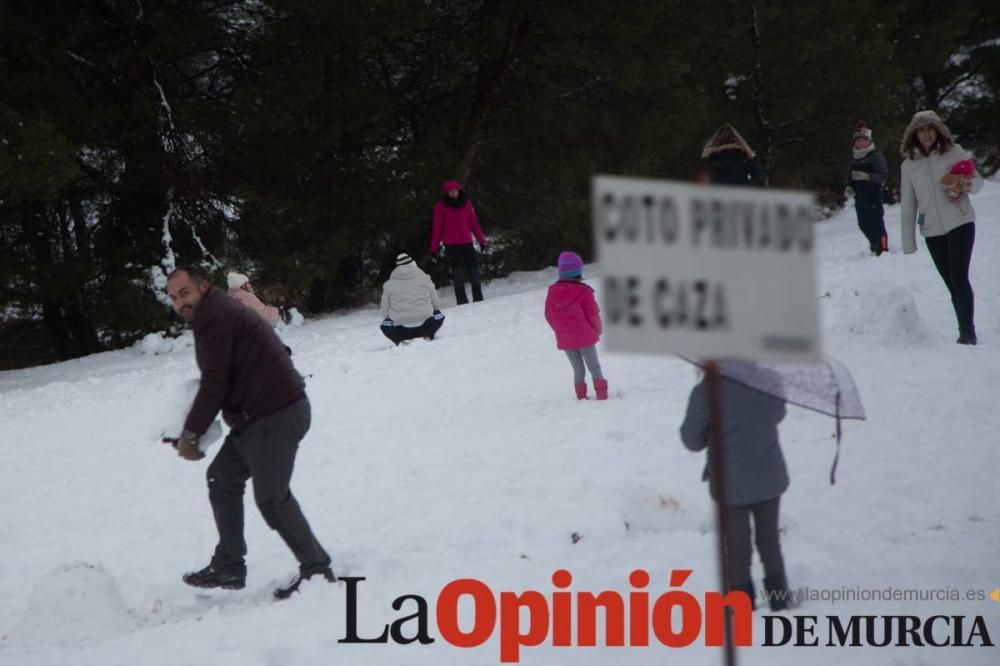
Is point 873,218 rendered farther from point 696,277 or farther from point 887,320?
point 696,277

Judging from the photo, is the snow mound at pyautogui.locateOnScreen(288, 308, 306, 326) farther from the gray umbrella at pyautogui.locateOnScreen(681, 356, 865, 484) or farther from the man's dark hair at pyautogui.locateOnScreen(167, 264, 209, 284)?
the gray umbrella at pyautogui.locateOnScreen(681, 356, 865, 484)

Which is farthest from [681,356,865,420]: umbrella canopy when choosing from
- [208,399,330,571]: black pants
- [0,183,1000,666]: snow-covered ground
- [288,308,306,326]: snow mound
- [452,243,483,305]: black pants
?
[288,308,306,326]: snow mound

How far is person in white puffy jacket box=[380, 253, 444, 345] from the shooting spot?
1138cm

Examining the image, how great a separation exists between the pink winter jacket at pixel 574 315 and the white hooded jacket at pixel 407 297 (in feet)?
12.2

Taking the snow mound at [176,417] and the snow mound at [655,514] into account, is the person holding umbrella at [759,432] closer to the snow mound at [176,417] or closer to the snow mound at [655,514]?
the snow mound at [655,514]

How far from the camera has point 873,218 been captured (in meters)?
12.6

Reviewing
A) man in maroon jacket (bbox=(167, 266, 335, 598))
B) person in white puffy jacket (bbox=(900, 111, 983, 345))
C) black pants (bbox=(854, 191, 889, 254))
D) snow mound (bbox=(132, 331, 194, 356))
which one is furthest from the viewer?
snow mound (bbox=(132, 331, 194, 356))

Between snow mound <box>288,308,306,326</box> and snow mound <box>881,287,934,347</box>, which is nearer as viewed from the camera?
snow mound <box>881,287,934,347</box>

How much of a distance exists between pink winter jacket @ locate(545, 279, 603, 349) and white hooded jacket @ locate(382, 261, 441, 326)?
12.2 ft

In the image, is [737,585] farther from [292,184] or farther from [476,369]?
[292,184]

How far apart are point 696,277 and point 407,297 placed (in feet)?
29.2

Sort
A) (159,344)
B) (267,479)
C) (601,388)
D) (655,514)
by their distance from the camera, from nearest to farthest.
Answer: (267,479) → (655,514) → (601,388) → (159,344)

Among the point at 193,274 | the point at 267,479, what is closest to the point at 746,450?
the point at 267,479

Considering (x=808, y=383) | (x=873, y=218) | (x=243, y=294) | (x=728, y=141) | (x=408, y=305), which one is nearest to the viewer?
(x=808, y=383)
